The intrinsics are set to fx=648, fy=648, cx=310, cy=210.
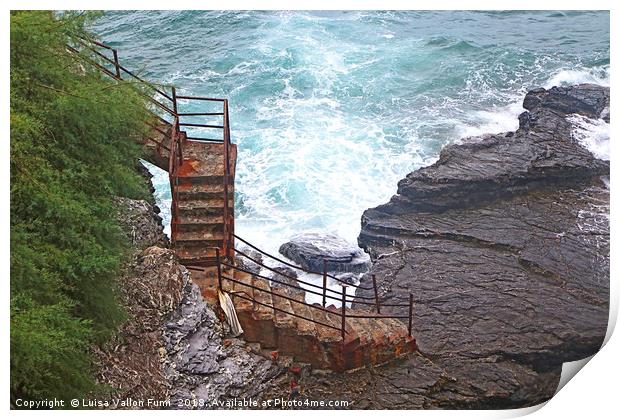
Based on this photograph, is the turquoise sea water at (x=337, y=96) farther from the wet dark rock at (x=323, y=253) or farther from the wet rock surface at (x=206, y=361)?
the wet rock surface at (x=206, y=361)

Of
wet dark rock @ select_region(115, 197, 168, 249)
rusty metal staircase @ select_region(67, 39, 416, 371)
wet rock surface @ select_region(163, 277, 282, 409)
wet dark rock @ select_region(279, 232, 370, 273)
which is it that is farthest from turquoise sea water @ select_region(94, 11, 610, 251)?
wet rock surface @ select_region(163, 277, 282, 409)

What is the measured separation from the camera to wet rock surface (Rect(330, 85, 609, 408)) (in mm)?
6219

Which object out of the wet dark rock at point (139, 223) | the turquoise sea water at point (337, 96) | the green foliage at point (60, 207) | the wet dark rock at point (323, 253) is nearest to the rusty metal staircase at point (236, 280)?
the wet dark rock at point (139, 223)

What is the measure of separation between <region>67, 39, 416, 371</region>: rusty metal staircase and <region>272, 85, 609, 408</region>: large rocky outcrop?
0.87 feet

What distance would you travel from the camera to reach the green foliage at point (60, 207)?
4938mm

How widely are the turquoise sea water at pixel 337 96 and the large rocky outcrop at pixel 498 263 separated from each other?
39 centimetres

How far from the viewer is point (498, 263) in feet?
26.8

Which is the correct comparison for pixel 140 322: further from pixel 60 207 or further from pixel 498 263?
pixel 498 263

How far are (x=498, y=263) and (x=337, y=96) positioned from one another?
323 centimetres

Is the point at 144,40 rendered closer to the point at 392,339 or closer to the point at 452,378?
the point at 392,339

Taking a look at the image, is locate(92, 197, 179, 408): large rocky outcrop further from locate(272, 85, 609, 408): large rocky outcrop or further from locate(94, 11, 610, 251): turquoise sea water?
locate(94, 11, 610, 251): turquoise sea water

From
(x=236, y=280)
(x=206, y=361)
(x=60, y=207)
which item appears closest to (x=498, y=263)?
(x=236, y=280)
